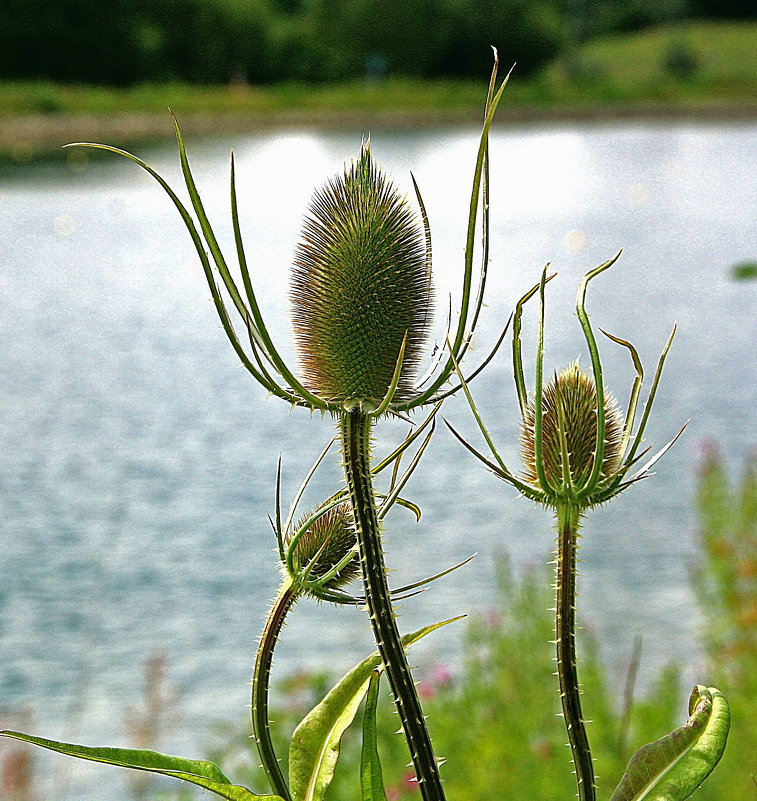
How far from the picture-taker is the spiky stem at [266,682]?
27cm


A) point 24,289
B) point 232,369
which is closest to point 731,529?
point 232,369

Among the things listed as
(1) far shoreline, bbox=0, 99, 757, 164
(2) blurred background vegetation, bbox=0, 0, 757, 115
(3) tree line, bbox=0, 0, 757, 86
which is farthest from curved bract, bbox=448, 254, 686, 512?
(3) tree line, bbox=0, 0, 757, 86

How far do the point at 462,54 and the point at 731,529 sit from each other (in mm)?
18030

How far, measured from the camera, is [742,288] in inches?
221

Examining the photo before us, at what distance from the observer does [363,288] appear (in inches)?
10.7

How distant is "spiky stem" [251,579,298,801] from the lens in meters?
0.27

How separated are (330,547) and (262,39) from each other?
1999 centimetres

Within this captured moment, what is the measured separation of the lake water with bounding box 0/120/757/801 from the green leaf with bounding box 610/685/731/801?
167mm

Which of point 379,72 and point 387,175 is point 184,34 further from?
point 387,175

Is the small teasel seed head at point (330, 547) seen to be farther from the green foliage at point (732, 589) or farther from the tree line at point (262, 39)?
the tree line at point (262, 39)

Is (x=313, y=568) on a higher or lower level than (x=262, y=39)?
lower

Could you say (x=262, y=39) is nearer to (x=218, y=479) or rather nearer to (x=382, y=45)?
(x=382, y=45)

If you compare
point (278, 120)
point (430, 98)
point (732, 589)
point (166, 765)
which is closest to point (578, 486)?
point (166, 765)

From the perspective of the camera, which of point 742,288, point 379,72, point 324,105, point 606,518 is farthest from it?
point 379,72
